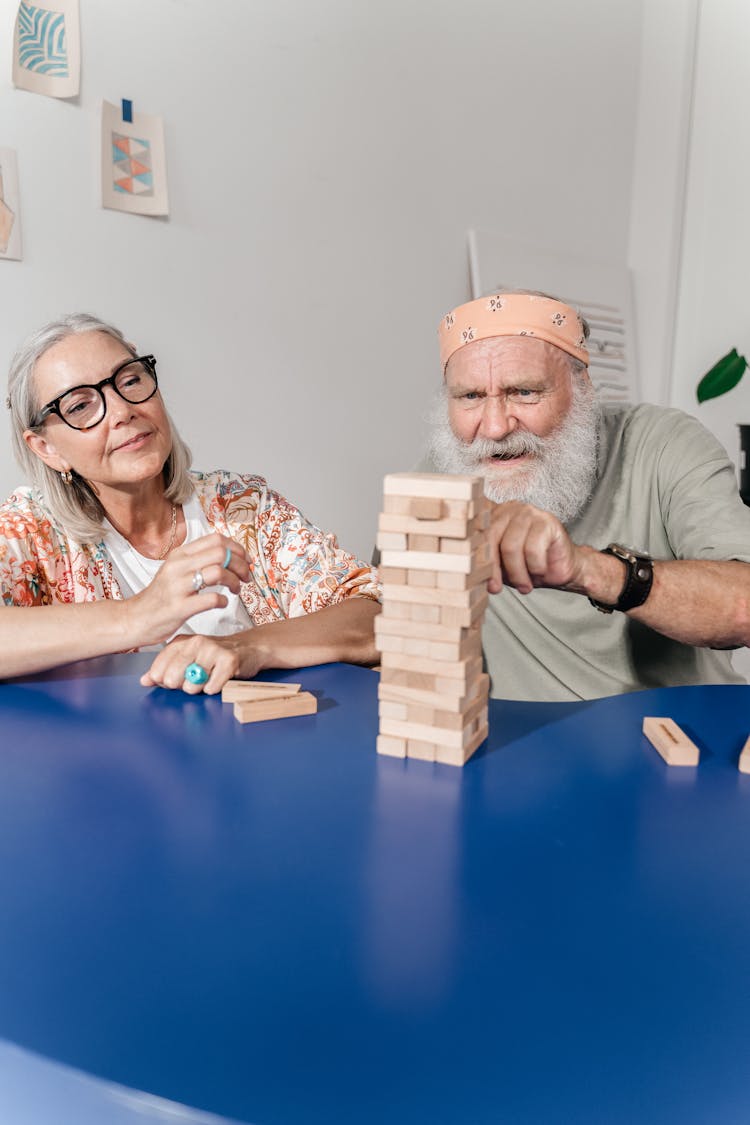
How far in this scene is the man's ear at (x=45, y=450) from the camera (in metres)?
2.08

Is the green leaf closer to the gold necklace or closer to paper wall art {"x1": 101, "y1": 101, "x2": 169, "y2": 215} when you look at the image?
paper wall art {"x1": 101, "y1": 101, "x2": 169, "y2": 215}

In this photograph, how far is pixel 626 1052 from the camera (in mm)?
673

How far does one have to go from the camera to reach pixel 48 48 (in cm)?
296

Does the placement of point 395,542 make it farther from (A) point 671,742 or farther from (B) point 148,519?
(B) point 148,519

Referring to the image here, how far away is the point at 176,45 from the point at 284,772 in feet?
9.98

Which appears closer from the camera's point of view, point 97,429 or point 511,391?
point 97,429

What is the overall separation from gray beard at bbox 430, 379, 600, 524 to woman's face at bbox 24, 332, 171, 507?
76cm

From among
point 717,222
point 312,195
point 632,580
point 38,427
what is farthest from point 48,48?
point 717,222

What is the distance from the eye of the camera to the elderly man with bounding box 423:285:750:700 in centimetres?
213

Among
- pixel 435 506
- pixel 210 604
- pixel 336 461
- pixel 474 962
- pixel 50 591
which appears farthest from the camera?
pixel 336 461

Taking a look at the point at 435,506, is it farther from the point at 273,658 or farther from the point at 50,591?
the point at 50,591

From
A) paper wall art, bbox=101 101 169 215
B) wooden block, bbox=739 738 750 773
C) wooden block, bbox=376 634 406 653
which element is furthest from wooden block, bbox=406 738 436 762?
paper wall art, bbox=101 101 169 215

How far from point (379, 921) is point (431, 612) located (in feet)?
1.36

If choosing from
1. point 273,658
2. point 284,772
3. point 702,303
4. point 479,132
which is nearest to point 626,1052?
point 284,772
